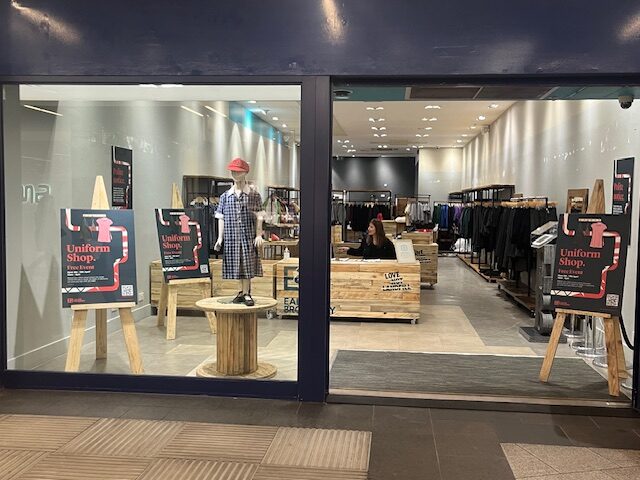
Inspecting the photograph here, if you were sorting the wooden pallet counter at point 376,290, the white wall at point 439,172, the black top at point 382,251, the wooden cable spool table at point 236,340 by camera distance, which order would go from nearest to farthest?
the wooden cable spool table at point 236,340, the wooden pallet counter at point 376,290, the black top at point 382,251, the white wall at point 439,172

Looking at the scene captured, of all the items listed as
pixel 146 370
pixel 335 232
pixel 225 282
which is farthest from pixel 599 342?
pixel 335 232

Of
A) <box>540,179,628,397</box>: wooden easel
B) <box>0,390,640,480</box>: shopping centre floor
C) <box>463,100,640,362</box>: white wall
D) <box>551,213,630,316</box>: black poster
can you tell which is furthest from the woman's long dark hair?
<box>0,390,640,480</box>: shopping centre floor

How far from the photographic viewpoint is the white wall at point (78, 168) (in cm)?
493

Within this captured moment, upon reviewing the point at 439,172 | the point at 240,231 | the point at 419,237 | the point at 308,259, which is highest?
the point at 439,172

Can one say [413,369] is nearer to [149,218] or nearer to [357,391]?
[357,391]

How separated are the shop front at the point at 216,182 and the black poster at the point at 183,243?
0.06ft

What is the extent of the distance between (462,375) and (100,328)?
295cm

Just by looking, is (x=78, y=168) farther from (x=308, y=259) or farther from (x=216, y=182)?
(x=308, y=259)

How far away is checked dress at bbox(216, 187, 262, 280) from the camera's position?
4906 mm

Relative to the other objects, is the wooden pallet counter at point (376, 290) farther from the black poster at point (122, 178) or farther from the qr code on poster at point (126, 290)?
the qr code on poster at point (126, 290)

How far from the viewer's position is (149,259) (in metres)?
5.31

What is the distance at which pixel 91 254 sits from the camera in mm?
4875

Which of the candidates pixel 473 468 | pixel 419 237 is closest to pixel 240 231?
pixel 473 468

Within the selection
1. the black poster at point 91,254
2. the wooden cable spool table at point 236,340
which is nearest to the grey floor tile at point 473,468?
the wooden cable spool table at point 236,340
